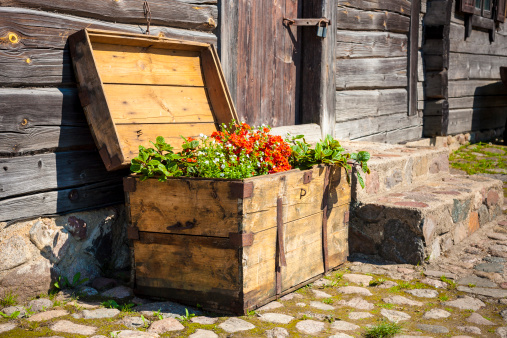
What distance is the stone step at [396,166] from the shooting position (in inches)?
171

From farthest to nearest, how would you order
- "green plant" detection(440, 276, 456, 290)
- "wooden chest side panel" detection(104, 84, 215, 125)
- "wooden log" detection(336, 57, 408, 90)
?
"wooden log" detection(336, 57, 408, 90) → "green plant" detection(440, 276, 456, 290) → "wooden chest side panel" detection(104, 84, 215, 125)

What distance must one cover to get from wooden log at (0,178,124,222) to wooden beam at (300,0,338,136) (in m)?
2.53

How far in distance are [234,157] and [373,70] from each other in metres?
3.83

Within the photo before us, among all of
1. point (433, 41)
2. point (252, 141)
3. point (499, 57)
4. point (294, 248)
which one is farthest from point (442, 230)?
point (499, 57)

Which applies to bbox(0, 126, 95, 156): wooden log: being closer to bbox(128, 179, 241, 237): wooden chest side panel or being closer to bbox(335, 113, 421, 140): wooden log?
bbox(128, 179, 241, 237): wooden chest side panel

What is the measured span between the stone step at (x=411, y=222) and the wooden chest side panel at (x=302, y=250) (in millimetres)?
648

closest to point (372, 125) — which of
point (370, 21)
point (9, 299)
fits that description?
point (370, 21)

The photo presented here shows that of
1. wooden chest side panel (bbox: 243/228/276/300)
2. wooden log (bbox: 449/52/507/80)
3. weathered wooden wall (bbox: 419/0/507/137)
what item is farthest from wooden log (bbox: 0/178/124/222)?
wooden log (bbox: 449/52/507/80)

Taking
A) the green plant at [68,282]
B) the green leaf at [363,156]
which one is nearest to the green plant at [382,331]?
the green leaf at [363,156]

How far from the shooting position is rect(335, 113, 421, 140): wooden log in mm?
6086

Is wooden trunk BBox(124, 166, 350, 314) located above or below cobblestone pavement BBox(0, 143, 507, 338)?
above

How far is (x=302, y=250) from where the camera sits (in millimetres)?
3457

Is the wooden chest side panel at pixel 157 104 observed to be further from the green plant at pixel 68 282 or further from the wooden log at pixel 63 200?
the green plant at pixel 68 282

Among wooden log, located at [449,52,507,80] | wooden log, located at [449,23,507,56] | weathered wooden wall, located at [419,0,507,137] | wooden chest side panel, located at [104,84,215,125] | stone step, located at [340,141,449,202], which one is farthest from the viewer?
wooden log, located at [449,52,507,80]
